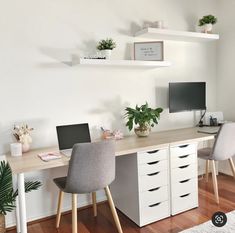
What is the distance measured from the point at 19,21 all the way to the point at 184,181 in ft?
7.35

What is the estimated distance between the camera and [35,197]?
8.05ft

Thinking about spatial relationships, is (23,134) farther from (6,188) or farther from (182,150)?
Answer: (182,150)

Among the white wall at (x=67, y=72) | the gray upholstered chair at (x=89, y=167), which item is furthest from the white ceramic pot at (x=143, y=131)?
the gray upholstered chair at (x=89, y=167)

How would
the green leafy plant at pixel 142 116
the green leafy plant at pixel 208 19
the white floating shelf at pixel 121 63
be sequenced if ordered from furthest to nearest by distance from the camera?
the green leafy plant at pixel 208 19
the green leafy plant at pixel 142 116
the white floating shelf at pixel 121 63

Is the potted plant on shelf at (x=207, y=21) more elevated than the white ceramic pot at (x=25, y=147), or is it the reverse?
the potted plant on shelf at (x=207, y=21)

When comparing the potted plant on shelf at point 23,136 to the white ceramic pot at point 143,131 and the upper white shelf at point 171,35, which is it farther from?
the upper white shelf at point 171,35

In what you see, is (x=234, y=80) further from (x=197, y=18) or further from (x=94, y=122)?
(x=94, y=122)

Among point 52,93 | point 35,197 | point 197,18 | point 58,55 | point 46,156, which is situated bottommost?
point 35,197

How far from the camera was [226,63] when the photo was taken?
342 cm

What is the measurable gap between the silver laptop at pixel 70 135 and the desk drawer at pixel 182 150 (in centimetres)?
85

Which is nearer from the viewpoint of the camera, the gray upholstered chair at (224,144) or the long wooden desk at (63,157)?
the long wooden desk at (63,157)

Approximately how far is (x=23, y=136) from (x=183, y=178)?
5.27ft

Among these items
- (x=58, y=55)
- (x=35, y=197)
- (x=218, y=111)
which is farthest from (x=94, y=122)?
(x=218, y=111)

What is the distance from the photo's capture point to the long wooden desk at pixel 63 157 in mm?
1783
